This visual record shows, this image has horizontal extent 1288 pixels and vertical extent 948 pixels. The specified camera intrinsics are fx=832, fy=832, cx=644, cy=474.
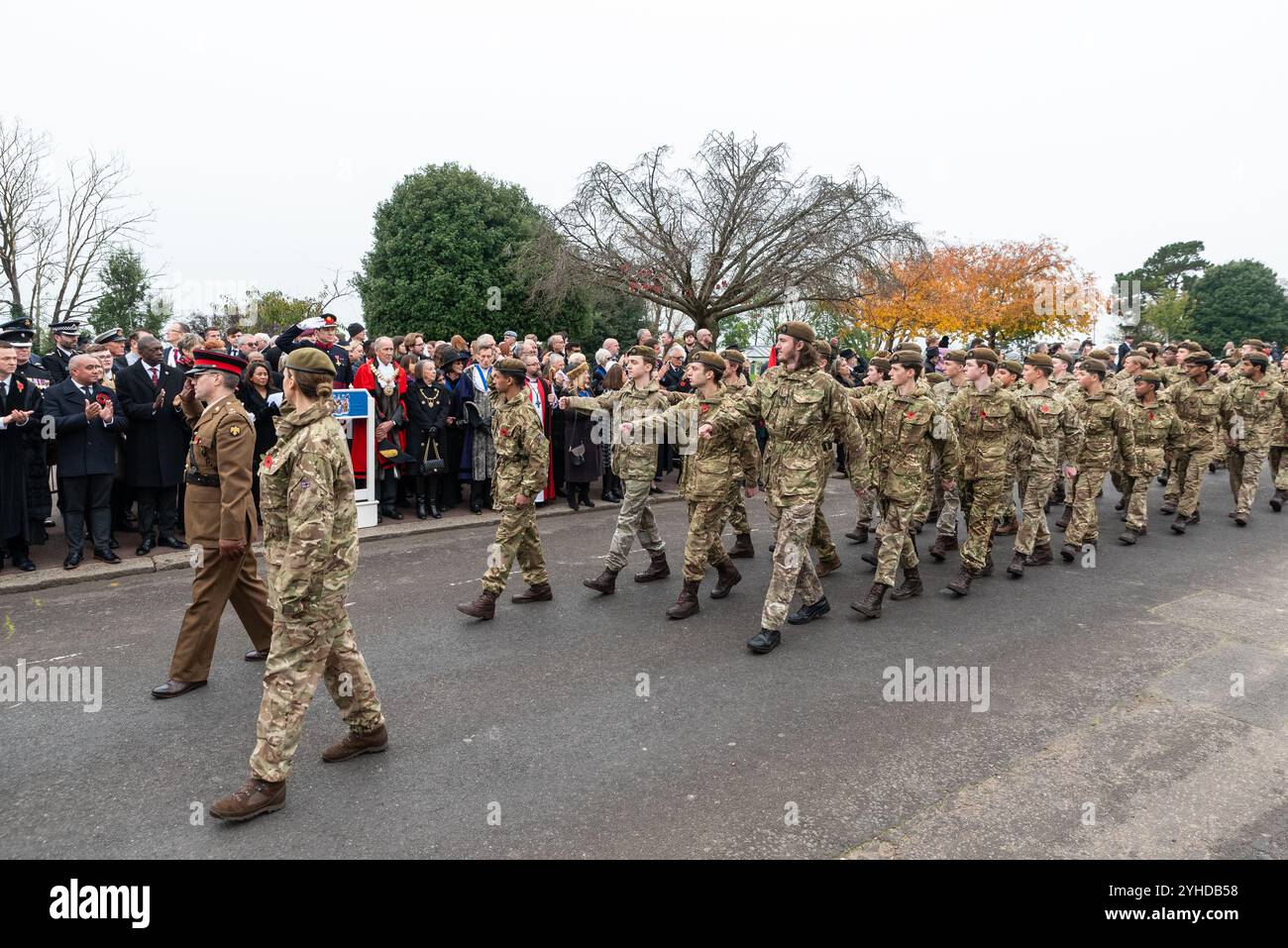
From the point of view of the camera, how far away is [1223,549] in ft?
31.6

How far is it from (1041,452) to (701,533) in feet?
13.3

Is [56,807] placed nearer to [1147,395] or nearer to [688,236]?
[1147,395]

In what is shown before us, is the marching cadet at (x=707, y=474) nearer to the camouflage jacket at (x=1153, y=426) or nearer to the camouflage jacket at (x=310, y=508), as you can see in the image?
the camouflage jacket at (x=310, y=508)

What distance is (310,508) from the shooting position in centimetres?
399

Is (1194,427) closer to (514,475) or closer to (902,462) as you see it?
(902,462)

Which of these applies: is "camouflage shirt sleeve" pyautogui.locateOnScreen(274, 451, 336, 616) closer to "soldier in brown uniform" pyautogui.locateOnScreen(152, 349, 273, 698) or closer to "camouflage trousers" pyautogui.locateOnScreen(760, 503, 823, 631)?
"soldier in brown uniform" pyautogui.locateOnScreen(152, 349, 273, 698)

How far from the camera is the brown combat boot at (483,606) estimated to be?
6.63m

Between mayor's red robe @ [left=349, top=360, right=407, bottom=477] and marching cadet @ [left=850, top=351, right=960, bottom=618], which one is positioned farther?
mayor's red robe @ [left=349, top=360, right=407, bottom=477]

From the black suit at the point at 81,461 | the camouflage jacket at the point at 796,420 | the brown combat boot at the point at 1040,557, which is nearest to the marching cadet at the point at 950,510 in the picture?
the brown combat boot at the point at 1040,557

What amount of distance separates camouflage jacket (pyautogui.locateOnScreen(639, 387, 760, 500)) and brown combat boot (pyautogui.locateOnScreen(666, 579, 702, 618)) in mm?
720

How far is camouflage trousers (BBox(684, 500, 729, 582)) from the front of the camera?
6793 mm

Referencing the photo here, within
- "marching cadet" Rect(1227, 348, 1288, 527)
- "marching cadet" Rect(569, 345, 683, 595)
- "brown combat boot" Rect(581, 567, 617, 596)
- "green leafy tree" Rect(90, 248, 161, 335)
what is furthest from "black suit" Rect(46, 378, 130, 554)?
"green leafy tree" Rect(90, 248, 161, 335)
